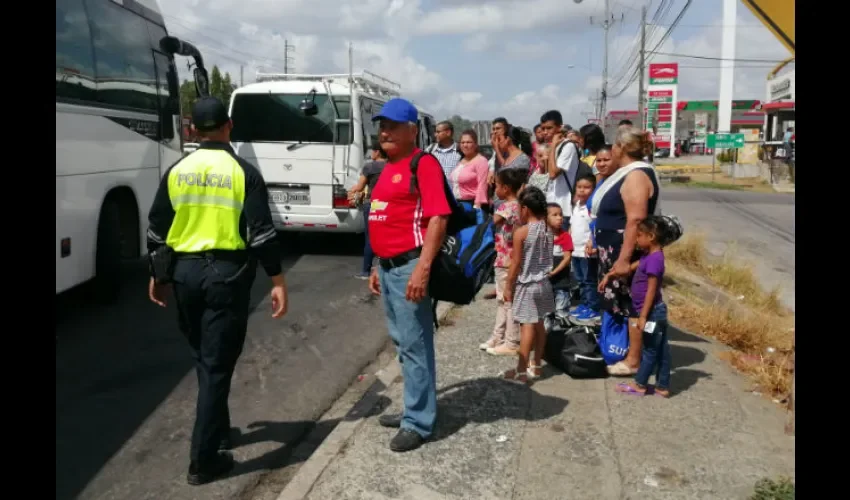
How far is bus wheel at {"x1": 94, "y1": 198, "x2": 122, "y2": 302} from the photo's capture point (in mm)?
7559

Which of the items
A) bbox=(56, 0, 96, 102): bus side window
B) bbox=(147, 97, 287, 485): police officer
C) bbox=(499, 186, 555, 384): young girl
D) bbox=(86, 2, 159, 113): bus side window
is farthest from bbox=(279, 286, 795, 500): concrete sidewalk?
bbox=(86, 2, 159, 113): bus side window

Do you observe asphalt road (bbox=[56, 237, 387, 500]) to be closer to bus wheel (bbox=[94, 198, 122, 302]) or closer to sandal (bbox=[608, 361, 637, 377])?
bus wheel (bbox=[94, 198, 122, 302])

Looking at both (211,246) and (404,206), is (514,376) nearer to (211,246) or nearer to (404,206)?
(404,206)

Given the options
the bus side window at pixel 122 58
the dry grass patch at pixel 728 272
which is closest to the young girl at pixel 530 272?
the bus side window at pixel 122 58

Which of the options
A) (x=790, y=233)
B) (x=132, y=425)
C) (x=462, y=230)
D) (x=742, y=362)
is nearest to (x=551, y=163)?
(x=742, y=362)

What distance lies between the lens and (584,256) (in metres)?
6.66

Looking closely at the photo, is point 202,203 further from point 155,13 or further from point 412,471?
point 155,13
